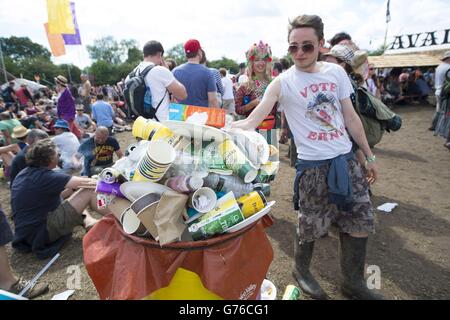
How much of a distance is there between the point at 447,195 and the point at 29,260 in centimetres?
522

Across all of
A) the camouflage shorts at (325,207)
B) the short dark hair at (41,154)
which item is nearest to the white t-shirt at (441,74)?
the camouflage shorts at (325,207)

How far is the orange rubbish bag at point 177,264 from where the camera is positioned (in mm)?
1249

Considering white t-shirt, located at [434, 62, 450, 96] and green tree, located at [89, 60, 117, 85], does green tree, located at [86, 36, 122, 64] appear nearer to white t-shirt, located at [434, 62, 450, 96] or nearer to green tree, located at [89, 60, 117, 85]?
green tree, located at [89, 60, 117, 85]

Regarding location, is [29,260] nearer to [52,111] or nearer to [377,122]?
[377,122]

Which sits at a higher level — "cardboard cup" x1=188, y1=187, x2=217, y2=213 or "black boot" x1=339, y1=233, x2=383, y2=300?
"cardboard cup" x1=188, y1=187, x2=217, y2=213

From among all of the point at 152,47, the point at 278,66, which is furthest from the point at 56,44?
the point at 152,47

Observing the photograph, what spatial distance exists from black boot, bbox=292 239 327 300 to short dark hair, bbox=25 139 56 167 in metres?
2.53

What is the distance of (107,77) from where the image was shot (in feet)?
140

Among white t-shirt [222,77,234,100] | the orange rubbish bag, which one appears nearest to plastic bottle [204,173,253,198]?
the orange rubbish bag

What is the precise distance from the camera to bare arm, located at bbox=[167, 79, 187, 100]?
2.99 meters

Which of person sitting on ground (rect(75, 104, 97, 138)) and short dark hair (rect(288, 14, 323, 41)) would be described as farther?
person sitting on ground (rect(75, 104, 97, 138))

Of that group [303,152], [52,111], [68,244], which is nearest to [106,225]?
[303,152]
